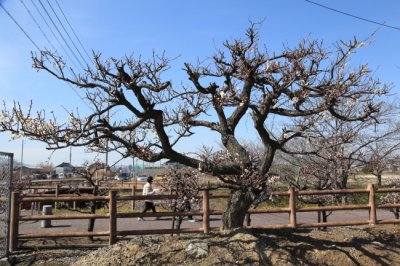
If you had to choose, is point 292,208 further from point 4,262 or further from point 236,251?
point 4,262

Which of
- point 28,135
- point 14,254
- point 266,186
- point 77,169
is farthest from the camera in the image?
point 77,169

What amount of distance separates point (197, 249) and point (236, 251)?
750 mm

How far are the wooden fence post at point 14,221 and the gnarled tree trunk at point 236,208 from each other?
465cm

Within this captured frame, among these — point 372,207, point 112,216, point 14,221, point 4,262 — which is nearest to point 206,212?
point 112,216

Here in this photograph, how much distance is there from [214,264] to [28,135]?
13.2 ft

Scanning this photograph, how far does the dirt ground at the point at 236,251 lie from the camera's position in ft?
27.8

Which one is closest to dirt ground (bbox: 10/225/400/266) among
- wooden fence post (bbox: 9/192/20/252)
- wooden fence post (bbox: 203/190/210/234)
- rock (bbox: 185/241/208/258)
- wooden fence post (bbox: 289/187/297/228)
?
rock (bbox: 185/241/208/258)

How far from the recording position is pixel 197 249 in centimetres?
862

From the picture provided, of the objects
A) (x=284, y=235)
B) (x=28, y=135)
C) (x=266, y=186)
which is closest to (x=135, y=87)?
(x=28, y=135)

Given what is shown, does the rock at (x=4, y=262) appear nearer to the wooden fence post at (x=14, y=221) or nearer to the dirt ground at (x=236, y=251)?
the dirt ground at (x=236, y=251)

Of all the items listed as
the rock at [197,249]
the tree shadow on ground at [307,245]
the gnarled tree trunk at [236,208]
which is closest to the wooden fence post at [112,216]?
the rock at [197,249]

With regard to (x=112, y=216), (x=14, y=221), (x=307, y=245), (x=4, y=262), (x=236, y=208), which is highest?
(x=236, y=208)

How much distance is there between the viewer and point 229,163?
8.94 m

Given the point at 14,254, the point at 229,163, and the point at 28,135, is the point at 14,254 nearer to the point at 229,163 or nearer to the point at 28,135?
the point at 28,135
